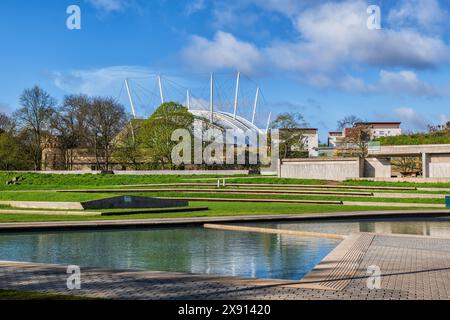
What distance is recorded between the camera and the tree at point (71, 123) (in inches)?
2894

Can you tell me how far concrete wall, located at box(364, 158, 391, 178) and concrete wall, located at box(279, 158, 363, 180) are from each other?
169 centimetres

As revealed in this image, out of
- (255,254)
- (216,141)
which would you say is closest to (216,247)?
(255,254)

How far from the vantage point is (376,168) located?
176 ft

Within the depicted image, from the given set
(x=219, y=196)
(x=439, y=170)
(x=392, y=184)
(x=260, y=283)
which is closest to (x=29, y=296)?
(x=260, y=283)

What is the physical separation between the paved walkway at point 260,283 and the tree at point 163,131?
57.1 m

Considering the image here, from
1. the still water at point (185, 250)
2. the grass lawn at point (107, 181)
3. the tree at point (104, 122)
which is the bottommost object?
the still water at point (185, 250)

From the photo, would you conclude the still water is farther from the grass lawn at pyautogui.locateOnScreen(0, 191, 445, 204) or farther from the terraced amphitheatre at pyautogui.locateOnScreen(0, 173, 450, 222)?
the grass lawn at pyautogui.locateOnScreen(0, 191, 445, 204)

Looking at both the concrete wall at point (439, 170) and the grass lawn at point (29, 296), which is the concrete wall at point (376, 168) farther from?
the grass lawn at point (29, 296)

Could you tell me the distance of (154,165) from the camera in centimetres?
7212

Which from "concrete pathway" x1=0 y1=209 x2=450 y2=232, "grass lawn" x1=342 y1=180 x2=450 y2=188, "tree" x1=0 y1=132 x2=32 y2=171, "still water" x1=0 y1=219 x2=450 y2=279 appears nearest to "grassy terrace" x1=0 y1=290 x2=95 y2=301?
"still water" x1=0 y1=219 x2=450 y2=279

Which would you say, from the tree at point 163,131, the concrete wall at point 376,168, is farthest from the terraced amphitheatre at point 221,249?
the tree at point 163,131

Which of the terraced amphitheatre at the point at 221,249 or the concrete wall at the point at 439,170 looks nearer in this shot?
the terraced amphitheatre at the point at 221,249

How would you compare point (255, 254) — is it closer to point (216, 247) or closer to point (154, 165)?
point (216, 247)

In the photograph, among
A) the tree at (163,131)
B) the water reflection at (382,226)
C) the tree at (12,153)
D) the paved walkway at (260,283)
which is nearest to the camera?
the paved walkway at (260,283)
